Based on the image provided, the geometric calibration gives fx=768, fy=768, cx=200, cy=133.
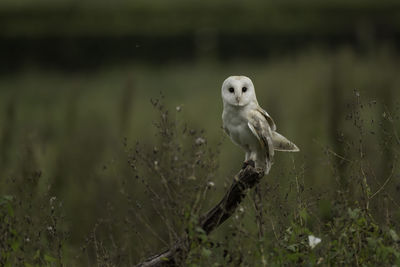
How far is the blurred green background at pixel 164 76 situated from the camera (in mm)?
8391

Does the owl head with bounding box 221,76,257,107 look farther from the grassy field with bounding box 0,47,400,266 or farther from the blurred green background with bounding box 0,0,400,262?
the blurred green background with bounding box 0,0,400,262

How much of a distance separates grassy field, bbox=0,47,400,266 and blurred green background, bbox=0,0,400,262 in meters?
0.04

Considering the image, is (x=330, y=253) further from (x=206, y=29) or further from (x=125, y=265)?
(x=206, y=29)

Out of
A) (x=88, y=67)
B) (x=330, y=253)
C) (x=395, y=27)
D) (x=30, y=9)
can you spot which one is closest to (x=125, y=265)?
(x=330, y=253)

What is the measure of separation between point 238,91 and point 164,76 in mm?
12655

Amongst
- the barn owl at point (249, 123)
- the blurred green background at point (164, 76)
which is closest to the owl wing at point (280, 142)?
the barn owl at point (249, 123)

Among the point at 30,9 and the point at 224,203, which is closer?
the point at 224,203

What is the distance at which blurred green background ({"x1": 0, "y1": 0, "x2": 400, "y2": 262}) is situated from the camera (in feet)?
27.5

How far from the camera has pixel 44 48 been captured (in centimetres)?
2062

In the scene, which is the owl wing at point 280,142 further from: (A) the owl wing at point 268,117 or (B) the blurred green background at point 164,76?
(B) the blurred green background at point 164,76

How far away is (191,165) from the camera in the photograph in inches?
140

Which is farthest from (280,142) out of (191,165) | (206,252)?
(206,252)

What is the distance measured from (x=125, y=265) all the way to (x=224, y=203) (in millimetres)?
1319

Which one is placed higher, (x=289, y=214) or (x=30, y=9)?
(x=30, y=9)
